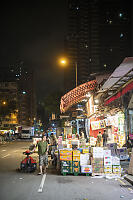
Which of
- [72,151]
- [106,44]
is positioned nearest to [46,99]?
[72,151]

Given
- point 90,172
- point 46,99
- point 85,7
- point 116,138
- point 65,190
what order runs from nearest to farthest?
1. point 65,190
2. point 90,172
3. point 116,138
4. point 46,99
5. point 85,7

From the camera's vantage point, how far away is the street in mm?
8172

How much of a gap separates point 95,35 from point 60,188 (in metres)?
129

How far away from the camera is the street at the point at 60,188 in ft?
26.8

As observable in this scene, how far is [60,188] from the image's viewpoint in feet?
30.9

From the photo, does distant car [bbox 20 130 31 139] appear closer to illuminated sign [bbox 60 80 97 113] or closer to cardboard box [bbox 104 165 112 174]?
illuminated sign [bbox 60 80 97 113]

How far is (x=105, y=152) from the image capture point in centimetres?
1242

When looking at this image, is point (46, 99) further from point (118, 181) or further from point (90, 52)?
point (90, 52)

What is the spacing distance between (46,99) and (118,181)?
57.4 meters

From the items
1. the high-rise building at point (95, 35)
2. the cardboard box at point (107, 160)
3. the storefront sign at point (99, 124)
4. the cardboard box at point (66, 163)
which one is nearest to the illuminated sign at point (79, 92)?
the storefront sign at point (99, 124)

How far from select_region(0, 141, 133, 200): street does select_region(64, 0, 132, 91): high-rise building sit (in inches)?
3900

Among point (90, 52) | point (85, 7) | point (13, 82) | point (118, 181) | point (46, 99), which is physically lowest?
point (118, 181)

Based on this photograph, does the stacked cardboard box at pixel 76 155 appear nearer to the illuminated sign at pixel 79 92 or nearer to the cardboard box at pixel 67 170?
the cardboard box at pixel 67 170

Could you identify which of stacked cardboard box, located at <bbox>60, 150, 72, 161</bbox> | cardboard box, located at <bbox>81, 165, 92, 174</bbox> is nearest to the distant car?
stacked cardboard box, located at <bbox>60, 150, 72, 161</bbox>
